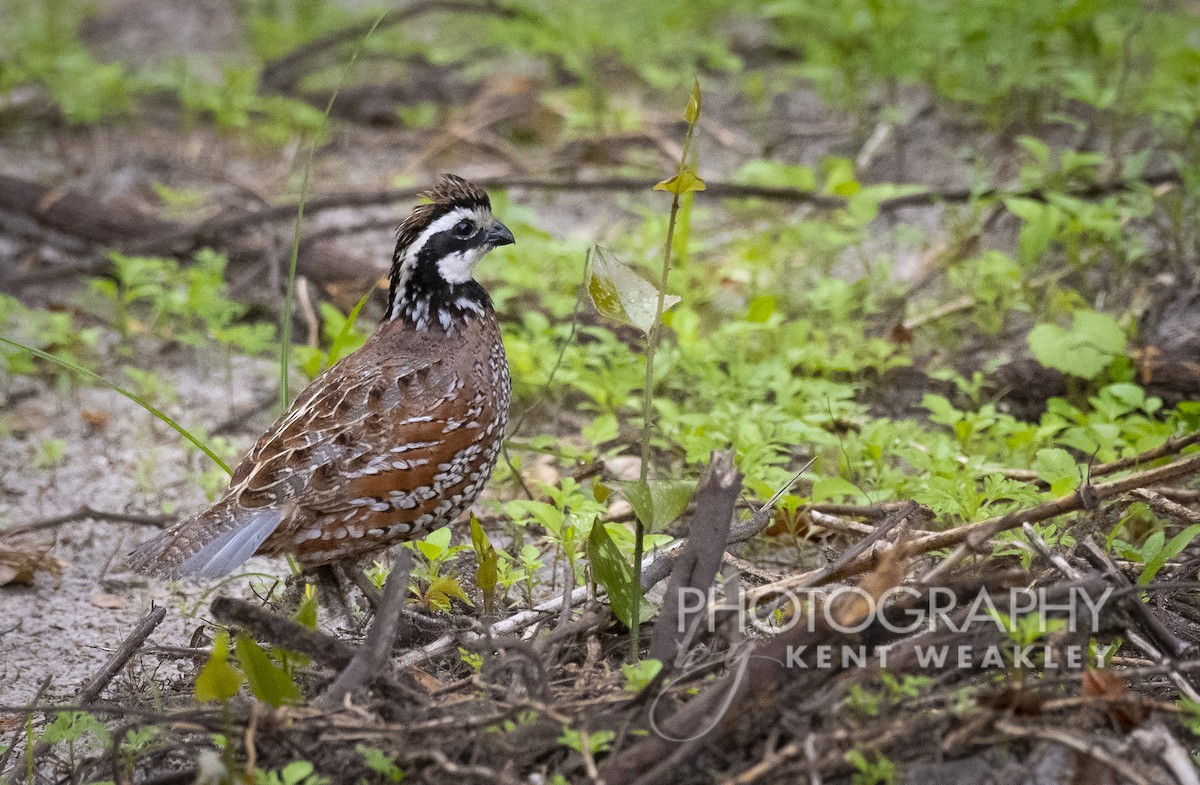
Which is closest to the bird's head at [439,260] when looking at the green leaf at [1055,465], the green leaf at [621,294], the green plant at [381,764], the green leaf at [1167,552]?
the green leaf at [621,294]

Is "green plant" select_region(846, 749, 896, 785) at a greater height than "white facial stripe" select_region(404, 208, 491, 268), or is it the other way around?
"white facial stripe" select_region(404, 208, 491, 268)

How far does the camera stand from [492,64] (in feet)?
Result: 28.0

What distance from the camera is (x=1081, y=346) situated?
15.4ft

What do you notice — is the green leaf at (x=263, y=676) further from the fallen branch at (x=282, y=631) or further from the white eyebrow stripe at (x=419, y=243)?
the white eyebrow stripe at (x=419, y=243)

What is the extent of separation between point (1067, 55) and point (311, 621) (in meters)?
5.90

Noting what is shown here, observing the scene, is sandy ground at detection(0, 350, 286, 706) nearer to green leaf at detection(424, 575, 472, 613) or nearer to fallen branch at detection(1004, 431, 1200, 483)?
green leaf at detection(424, 575, 472, 613)

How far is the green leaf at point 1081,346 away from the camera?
4645 millimetres

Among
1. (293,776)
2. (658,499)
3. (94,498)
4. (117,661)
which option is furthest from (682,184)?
(94,498)

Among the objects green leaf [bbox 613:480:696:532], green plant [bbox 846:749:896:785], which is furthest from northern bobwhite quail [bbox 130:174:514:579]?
green plant [bbox 846:749:896:785]

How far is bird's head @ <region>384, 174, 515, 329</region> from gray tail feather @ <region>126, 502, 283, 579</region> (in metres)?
0.85

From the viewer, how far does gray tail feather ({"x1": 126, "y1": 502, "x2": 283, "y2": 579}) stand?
346cm

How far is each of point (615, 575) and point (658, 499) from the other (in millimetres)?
240

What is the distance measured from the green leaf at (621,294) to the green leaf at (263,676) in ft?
3.90

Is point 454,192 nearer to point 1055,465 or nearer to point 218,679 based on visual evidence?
point 218,679
